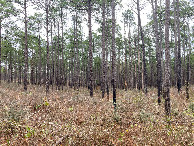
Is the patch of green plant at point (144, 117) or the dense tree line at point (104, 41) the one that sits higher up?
the dense tree line at point (104, 41)

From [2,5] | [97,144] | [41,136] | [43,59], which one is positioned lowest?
[97,144]

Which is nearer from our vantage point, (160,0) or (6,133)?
(6,133)

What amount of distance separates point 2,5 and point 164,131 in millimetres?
25535

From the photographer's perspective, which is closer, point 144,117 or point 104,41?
point 144,117

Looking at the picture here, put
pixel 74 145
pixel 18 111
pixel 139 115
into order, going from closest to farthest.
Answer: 1. pixel 74 145
2. pixel 18 111
3. pixel 139 115

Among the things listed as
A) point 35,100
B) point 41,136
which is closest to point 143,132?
point 41,136

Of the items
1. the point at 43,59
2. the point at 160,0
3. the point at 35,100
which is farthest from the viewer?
the point at 43,59

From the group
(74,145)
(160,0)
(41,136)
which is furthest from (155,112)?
(160,0)

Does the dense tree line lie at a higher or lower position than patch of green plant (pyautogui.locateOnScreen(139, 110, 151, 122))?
higher

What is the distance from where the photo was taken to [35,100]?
951 cm

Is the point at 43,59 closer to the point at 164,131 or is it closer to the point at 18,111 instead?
the point at 18,111

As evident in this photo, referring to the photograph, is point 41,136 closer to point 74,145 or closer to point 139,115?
point 74,145

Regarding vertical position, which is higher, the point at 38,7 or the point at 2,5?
the point at 2,5

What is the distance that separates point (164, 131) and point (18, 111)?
6.36m
